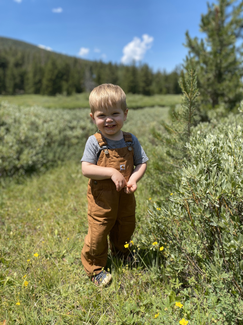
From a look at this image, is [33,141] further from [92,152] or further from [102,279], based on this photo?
[102,279]

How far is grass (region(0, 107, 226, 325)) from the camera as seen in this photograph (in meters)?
1.81

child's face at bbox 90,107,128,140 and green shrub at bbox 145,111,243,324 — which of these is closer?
green shrub at bbox 145,111,243,324

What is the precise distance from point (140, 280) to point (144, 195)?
190cm

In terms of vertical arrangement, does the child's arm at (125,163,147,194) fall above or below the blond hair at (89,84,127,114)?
below

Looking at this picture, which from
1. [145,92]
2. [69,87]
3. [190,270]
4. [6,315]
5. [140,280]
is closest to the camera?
[6,315]

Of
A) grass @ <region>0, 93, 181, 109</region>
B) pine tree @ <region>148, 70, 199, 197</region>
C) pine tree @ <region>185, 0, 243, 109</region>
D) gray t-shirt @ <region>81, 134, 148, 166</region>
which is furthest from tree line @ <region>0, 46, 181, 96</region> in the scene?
gray t-shirt @ <region>81, 134, 148, 166</region>

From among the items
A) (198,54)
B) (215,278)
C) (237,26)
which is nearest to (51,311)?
(215,278)

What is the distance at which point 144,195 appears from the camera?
392 cm

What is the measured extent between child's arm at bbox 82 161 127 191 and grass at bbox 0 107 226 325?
0.78 meters

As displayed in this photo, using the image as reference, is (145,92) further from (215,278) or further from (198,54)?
(215,278)

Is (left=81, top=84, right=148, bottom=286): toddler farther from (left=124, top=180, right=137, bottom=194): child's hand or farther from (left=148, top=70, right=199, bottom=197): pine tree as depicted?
(left=148, top=70, right=199, bottom=197): pine tree

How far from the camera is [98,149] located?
76.4 inches

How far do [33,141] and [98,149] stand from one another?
4.44m

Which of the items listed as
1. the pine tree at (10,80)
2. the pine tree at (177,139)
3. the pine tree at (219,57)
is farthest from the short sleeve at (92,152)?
the pine tree at (10,80)
